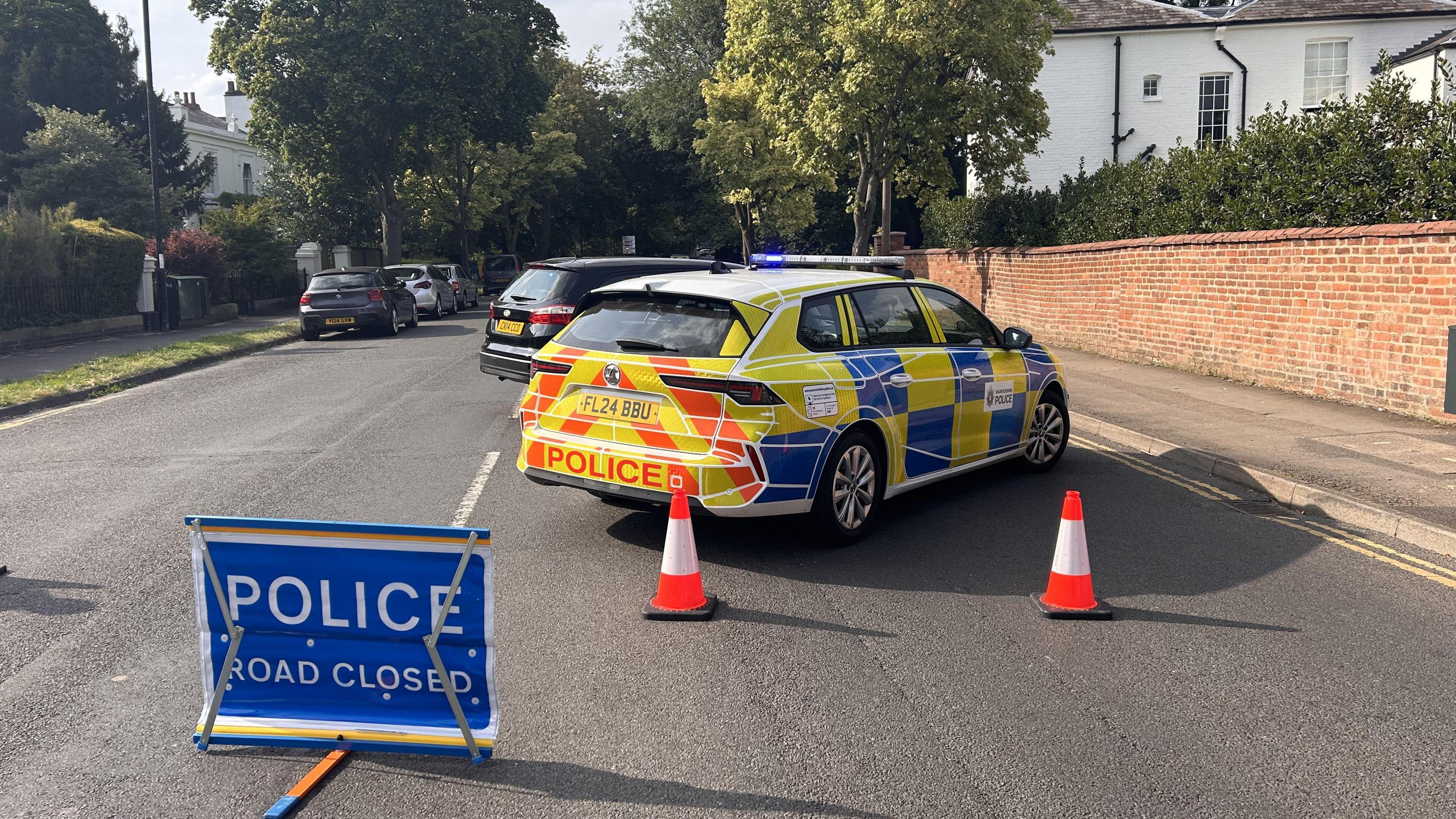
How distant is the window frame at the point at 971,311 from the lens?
8062 mm

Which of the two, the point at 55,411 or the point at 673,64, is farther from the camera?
the point at 673,64

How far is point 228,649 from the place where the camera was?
4.04 meters

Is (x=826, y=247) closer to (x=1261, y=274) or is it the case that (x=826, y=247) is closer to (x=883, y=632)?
(x=1261, y=274)

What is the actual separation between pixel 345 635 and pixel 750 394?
115 inches

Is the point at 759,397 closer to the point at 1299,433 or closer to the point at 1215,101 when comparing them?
the point at 1299,433

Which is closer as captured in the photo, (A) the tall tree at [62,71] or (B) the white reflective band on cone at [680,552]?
(B) the white reflective band on cone at [680,552]

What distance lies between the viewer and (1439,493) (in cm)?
811

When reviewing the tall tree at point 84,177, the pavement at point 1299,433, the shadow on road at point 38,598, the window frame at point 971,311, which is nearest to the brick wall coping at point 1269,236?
the pavement at point 1299,433

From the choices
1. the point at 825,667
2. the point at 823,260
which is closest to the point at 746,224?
the point at 823,260

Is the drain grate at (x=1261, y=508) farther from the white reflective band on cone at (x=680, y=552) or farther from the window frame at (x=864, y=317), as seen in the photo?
the white reflective band on cone at (x=680, y=552)

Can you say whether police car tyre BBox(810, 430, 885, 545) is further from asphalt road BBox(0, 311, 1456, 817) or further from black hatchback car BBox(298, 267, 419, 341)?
black hatchback car BBox(298, 267, 419, 341)

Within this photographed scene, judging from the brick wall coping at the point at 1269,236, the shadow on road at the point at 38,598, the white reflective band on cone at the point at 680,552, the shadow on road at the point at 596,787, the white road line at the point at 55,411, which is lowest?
the shadow on road at the point at 596,787

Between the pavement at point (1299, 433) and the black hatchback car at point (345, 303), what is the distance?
15.4 metres

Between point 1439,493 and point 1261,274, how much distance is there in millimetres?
6480
